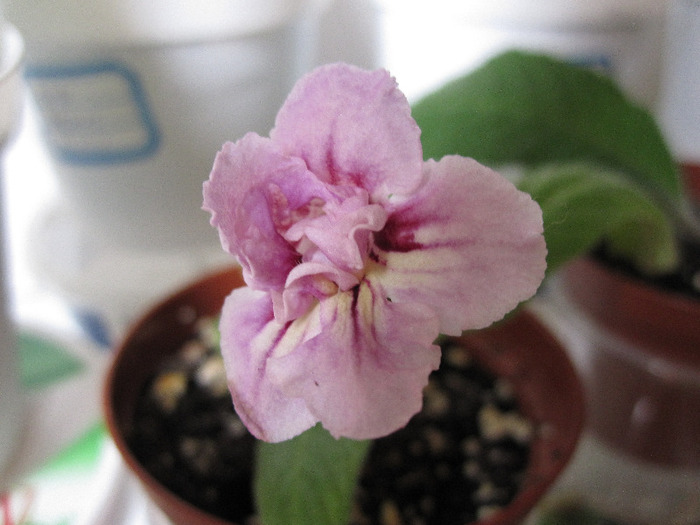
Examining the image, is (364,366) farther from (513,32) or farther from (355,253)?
(513,32)

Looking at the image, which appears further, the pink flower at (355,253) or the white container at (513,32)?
the white container at (513,32)

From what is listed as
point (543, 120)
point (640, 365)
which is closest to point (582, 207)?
point (543, 120)

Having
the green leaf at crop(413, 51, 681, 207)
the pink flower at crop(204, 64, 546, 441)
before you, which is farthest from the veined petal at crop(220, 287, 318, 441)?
the green leaf at crop(413, 51, 681, 207)

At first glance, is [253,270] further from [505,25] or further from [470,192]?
[505,25]

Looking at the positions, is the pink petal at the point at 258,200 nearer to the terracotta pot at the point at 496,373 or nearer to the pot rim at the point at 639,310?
the terracotta pot at the point at 496,373

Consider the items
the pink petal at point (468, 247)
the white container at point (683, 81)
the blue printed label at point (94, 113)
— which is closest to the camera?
the pink petal at point (468, 247)

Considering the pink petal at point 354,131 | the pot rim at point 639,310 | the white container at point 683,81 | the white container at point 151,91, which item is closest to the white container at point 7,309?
the white container at point 151,91
